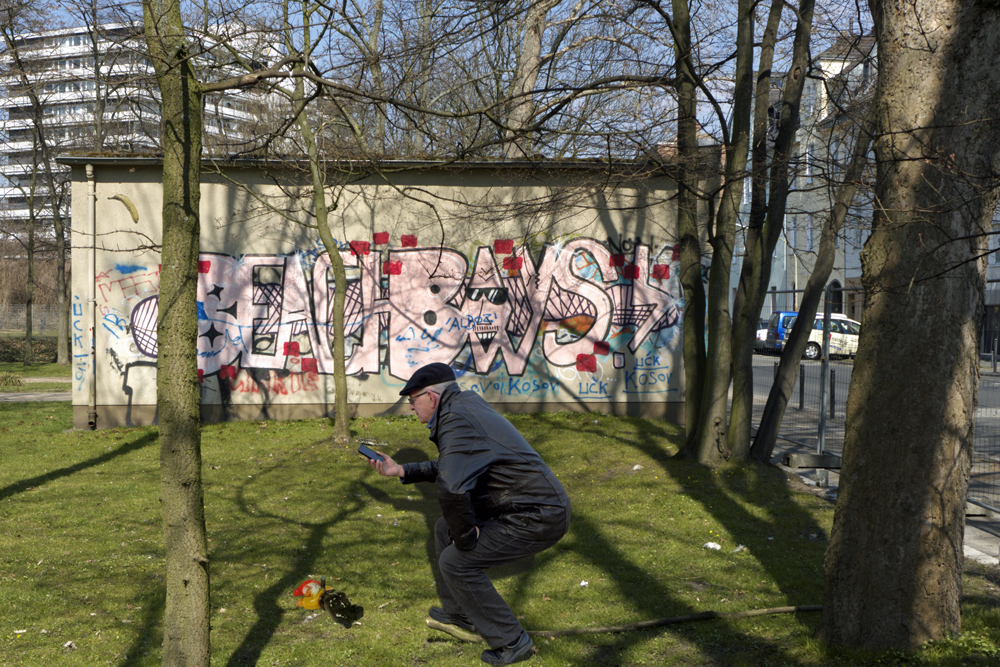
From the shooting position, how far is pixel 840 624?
13.8 feet

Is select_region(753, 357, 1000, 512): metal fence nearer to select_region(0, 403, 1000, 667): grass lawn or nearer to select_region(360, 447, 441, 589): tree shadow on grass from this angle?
select_region(0, 403, 1000, 667): grass lawn

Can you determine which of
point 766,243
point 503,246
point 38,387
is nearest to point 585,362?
point 503,246

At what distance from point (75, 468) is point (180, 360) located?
23.6ft

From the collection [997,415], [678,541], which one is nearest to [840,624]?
[678,541]

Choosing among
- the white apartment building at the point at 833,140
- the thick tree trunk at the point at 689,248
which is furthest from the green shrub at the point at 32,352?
the white apartment building at the point at 833,140

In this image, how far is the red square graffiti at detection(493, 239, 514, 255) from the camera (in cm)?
1220

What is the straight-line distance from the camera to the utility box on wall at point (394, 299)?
1173cm

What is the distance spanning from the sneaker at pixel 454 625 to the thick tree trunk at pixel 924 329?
2141 mm

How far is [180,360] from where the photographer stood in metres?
3.46

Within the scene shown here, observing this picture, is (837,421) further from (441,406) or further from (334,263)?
(441,406)

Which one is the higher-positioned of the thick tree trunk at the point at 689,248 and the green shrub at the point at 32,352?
the thick tree trunk at the point at 689,248

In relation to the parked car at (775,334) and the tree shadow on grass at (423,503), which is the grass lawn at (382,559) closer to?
the tree shadow on grass at (423,503)

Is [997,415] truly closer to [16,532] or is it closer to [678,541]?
[678,541]

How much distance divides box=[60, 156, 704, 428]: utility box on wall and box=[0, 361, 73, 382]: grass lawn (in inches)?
437
